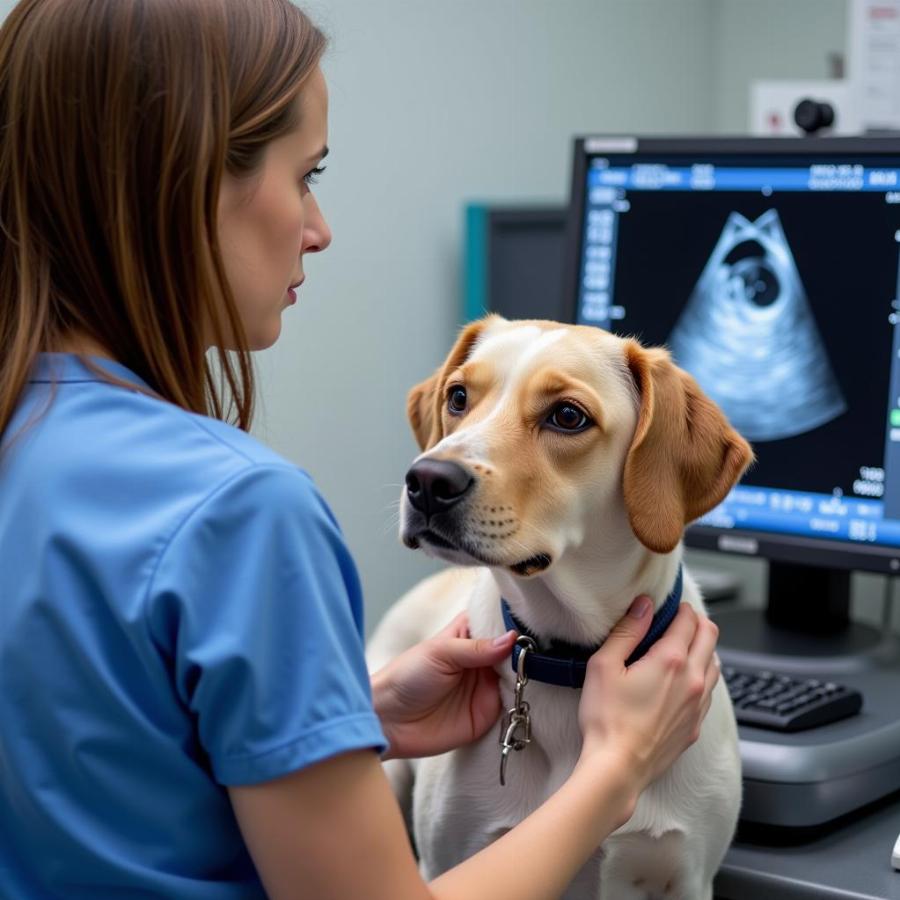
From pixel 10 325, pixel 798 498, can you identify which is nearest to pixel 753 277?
pixel 798 498

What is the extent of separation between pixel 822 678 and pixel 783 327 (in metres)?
0.38

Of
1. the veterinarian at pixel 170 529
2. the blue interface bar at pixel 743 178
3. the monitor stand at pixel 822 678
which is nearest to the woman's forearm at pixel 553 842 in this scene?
the veterinarian at pixel 170 529

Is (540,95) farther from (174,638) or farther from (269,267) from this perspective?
(174,638)

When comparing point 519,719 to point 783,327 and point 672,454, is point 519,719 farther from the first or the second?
point 783,327

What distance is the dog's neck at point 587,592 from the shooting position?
3.29 ft

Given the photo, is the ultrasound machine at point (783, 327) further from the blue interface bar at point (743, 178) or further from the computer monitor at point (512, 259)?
the computer monitor at point (512, 259)

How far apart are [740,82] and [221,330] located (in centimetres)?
187

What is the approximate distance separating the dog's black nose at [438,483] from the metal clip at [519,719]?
16cm

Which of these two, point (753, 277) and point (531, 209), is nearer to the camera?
point (753, 277)

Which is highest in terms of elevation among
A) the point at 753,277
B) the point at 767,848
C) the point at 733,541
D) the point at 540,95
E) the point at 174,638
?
the point at 540,95

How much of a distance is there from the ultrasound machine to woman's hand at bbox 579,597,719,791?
0.25 m

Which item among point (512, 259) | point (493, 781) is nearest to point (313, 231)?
point (493, 781)

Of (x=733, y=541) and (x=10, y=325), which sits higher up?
(x=10, y=325)

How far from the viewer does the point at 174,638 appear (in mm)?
691
